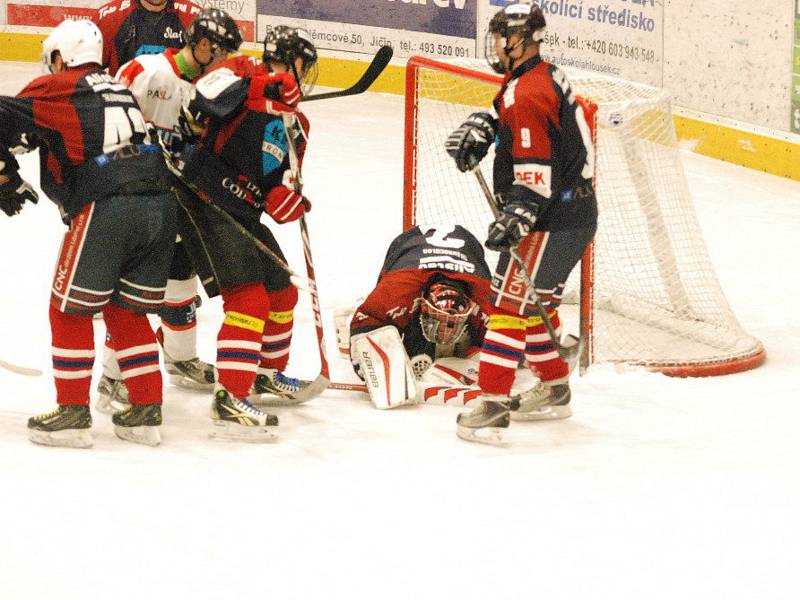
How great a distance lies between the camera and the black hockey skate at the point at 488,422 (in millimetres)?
3883

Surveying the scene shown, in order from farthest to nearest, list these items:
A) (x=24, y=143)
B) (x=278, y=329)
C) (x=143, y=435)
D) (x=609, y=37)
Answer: (x=609, y=37) < (x=278, y=329) < (x=143, y=435) < (x=24, y=143)

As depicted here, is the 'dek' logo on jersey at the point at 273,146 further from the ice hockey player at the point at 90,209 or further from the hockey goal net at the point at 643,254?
the hockey goal net at the point at 643,254

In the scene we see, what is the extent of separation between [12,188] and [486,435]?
59.7 inches

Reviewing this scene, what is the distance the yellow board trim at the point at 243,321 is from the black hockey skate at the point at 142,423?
0.32m

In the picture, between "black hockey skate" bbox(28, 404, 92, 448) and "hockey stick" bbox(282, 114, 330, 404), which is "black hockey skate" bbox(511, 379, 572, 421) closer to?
"hockey stick" bbox(282, 114, 330, 404)

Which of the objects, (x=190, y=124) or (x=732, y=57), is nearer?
(x=190, y=124)

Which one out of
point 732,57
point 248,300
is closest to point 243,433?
point 248,300

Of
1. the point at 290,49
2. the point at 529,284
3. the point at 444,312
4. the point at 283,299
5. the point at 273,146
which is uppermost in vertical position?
the point at 290,49

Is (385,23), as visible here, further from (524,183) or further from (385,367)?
(524,183)

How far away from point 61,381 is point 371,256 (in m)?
2.61

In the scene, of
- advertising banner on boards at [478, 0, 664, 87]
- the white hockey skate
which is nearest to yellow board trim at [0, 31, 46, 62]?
advertising banner on boards at [478, 0, 664, 87]

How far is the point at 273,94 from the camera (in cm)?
385

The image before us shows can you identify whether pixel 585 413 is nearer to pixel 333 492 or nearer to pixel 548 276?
pixel 548 276

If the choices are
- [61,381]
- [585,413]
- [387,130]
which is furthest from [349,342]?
[387,130]
